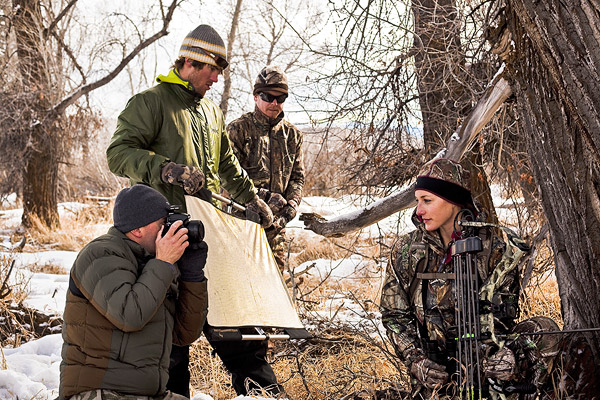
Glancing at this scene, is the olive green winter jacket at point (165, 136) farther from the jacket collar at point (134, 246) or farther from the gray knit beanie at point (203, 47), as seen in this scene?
the jacket collar at point (134, 246)

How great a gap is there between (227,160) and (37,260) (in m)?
6.18

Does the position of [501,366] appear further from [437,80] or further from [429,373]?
[437,80]

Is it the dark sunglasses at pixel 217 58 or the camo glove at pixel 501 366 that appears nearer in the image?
the camo glove at pixel 501 366

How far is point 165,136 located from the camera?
4016mm

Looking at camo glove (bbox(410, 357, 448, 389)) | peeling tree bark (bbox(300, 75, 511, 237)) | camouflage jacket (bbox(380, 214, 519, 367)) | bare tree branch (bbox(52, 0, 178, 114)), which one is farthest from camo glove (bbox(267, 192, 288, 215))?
bare tree branch (bbox(52, 0, 178, 114))

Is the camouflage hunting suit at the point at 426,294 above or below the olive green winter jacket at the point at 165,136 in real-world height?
below

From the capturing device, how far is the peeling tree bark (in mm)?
4578

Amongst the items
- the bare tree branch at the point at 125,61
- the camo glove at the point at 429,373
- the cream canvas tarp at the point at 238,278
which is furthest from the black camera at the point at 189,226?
the bare tree branch at the point at 125,61

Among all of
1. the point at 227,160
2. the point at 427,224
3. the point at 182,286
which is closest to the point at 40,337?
the point at 227,160

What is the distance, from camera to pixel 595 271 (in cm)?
324

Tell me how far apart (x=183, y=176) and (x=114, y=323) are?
1.19 meters

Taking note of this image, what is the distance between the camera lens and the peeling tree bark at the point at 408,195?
15.0ft

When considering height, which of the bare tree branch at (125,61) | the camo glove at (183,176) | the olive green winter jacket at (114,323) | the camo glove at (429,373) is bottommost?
the camo glove at (429,373)

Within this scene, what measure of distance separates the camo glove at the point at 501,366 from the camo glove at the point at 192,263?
1453mm
